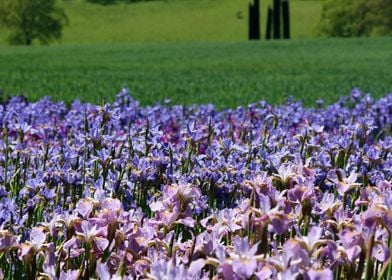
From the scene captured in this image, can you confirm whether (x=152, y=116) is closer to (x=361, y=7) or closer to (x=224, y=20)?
(x=361, y=7)

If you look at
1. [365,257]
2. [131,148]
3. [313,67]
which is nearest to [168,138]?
[131,148]

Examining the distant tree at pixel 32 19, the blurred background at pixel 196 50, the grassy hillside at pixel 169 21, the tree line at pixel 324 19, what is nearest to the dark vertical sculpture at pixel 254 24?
the blurred background at pixel 196 50

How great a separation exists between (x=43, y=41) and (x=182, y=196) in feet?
261

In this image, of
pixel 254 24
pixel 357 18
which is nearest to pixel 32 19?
pixel 254 24

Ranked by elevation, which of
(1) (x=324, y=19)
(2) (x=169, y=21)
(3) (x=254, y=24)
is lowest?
(2) (x=169, y=21)

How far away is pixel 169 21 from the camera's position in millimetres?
91938

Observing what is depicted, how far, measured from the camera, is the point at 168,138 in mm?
7223

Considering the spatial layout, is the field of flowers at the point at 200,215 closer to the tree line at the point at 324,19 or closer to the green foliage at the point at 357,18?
the green foliage at the point at 357,18

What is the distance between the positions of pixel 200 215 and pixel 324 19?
251 ft

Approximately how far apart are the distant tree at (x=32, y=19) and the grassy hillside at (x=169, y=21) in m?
4.21

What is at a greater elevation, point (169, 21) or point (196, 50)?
point (196, 50)

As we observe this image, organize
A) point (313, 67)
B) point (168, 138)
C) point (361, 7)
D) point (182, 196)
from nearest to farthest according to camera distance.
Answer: point (182, 196) → point (168, 138) → point (313, 67) → point (361, 7)

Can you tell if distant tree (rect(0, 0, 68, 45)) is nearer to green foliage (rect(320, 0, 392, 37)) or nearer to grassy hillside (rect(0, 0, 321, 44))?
grassy hillside (rect(0, 0, 321, 44))

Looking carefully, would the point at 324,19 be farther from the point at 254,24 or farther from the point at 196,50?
the point at 196,50
